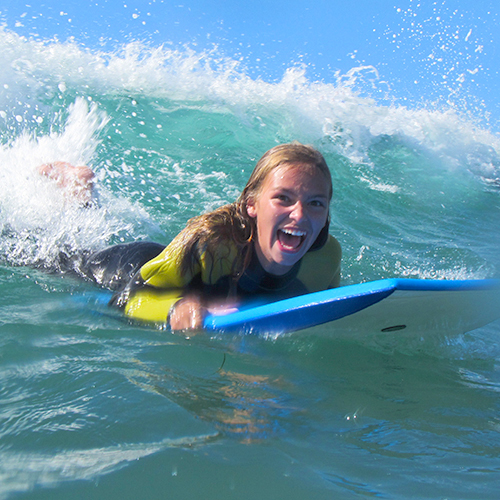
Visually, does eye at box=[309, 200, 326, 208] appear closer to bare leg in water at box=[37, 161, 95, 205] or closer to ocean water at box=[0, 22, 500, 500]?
ocean water at box=[0, 22, 500, 500]

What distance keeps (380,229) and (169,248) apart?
14.5 feet

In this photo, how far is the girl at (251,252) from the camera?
257cm

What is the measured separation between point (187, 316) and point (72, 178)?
2.40 metres

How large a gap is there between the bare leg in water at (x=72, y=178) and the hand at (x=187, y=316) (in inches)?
80.8

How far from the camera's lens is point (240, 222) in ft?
9.34

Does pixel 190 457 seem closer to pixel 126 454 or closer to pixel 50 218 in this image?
pixel 126 454

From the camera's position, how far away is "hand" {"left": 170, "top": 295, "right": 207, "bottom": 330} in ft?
8.05

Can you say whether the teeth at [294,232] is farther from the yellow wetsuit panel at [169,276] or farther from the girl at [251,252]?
the yellow wetsuit panel at [169,276]

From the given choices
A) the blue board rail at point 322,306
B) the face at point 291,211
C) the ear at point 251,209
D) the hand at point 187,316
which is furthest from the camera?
the ear at point 251,209

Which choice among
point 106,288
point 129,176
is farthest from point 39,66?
point 106,288

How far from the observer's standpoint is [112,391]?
1713 millimetres

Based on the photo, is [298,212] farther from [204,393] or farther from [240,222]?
[204,393]

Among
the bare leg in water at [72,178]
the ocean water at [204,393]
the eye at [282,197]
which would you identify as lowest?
the ocean water at [204,393]

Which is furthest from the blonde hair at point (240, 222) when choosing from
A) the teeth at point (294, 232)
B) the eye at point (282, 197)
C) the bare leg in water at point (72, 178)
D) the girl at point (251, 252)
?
the bare leg in water at point (72, 178)
